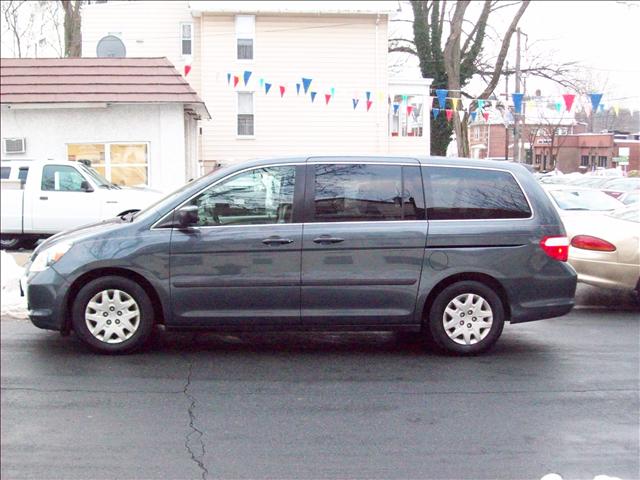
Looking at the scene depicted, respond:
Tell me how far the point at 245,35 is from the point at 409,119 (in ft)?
22.0

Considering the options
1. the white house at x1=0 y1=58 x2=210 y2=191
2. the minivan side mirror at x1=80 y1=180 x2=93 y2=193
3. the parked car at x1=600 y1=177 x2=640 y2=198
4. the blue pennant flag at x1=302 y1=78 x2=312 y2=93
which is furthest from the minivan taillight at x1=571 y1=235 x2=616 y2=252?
the blue pennant flag at x1=302 y1=78 x2=312 y2=93

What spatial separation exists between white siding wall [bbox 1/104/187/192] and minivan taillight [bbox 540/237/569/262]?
13.6 metres

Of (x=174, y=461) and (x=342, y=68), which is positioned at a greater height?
(x=342, y=68)

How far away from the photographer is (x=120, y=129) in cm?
1948

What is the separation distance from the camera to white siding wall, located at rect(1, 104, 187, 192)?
19.4 m

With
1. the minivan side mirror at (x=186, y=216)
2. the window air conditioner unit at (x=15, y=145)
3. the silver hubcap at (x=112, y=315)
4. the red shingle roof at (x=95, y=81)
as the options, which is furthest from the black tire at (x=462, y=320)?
the window air conditioner unit at (x=15, y=145)

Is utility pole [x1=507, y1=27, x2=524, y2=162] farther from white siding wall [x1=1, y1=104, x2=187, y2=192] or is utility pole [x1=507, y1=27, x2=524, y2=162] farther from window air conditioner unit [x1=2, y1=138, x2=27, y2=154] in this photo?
window air conditioner unit [x1=2, y1=138, x2=27, y2=154]

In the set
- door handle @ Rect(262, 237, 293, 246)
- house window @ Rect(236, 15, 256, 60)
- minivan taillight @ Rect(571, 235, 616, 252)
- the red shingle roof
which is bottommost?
minivan taillight @ Rect(571, 235, 616, 252)

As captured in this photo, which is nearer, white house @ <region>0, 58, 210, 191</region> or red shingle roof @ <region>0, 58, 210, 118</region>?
red shingle roof @ <region>0, 58, 210, 118</region>

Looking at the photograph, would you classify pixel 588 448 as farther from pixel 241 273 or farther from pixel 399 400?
pixel 241 273

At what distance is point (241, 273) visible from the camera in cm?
660

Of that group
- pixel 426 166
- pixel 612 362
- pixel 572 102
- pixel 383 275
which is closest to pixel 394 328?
pixel 383 275

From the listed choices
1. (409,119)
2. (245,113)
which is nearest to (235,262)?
(245,113)

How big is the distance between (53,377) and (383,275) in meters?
2.69
